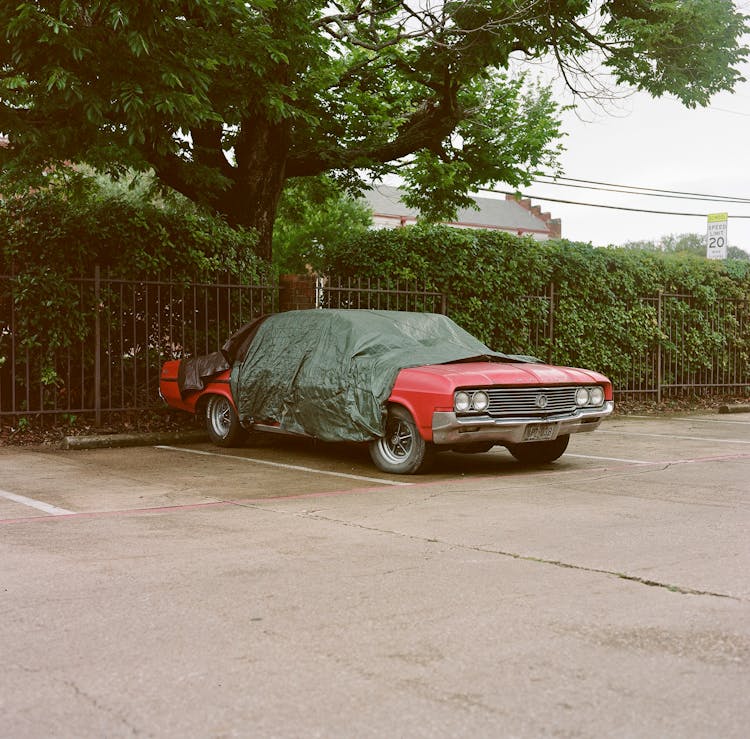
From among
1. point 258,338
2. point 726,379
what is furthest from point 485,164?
point 258,338

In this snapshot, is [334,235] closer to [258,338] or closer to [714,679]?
[258,338]

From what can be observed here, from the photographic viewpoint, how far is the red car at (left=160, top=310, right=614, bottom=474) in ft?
28.3

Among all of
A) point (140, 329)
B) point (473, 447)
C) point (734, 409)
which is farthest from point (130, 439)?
point (734, 409)

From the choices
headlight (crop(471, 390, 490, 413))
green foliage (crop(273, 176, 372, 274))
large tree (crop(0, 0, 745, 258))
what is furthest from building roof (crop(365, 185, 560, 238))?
headlight (crop(471, 390, 490, 413))

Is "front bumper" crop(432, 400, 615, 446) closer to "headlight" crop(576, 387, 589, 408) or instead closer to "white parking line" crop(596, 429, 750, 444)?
"headlight" crop(576, 387, 589, 408)

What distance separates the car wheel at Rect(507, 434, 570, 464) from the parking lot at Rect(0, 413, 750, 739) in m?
1.36

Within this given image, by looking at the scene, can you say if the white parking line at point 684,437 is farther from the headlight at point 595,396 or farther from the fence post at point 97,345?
the fence post at point 97,345

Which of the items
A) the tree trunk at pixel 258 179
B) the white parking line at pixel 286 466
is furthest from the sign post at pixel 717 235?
the white parking line at pixel 286 466

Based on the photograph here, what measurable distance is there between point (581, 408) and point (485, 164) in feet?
34.2

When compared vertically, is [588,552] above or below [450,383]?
below

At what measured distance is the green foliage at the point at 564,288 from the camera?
15.0 m

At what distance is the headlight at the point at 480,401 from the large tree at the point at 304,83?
4.19 metres

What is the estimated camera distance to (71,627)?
13.4 feet

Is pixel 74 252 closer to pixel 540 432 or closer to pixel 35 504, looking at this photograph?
pixel 35 504
